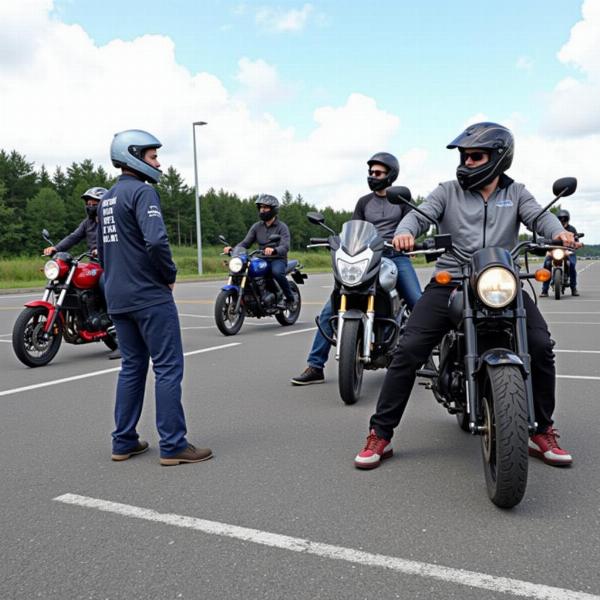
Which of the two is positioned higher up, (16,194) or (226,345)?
(16,194)

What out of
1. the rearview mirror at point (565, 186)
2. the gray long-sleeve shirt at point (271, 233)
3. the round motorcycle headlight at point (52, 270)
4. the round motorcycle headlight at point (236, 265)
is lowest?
the round motorcycle headlight at point (236, 265)

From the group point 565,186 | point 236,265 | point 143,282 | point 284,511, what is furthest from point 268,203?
point 284,511

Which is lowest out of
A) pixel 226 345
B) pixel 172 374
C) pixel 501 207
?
pixel 226 345

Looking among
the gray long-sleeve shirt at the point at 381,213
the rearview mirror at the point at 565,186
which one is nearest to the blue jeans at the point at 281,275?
the gray long-sleeve shirt at the point at 381,213

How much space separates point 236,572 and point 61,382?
4425 mm

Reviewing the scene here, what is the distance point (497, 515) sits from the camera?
310cm

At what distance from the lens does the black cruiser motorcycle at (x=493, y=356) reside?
9.92 ft

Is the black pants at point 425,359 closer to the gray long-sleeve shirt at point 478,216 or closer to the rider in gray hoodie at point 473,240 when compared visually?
the rider in gray hoodie at point 473,240

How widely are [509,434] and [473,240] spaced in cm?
130

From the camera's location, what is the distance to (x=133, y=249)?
3.93 m

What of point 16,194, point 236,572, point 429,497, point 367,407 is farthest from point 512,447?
point 16,194

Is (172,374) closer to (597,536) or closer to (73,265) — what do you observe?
(597,536)

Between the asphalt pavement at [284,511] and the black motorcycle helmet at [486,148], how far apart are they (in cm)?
162

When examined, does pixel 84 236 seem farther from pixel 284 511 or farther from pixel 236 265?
pixel 284 511
